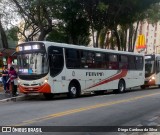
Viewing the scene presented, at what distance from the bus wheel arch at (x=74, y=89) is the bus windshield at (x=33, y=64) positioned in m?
2.43

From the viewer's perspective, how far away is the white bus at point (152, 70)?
31341mm

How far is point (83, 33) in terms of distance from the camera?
33.4 meters

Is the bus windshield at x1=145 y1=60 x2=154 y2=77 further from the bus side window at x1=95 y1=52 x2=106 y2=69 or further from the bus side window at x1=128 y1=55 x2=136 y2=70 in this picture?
the bus side window at x1=95 y1=52 x2=106 y2=69

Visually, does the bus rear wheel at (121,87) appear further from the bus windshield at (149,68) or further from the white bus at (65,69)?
the bus windshield at (149,68)

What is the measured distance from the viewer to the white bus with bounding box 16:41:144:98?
1834cm

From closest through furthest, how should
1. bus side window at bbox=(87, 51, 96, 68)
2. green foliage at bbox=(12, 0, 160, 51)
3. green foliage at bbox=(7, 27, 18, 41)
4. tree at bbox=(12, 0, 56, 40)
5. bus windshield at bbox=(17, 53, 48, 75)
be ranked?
bus windshield at bbox=(17, 53, 48, 75)
bus side window at bbox=(87, 51, 96, 68)
tree at bbox=(12, 0, 56, 40)
green foliage at bbox=(12, 0, 160, 51)
green foliage at bbox=(7, 27, 18, 41)

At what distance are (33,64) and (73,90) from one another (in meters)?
3.14

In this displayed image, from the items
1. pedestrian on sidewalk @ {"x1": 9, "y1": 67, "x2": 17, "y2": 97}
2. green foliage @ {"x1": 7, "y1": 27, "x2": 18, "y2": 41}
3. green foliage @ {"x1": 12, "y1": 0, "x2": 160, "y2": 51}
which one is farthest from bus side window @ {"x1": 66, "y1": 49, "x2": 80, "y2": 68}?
green foliage @ {"x1": 7, "y1": 27, "x2": 18, "y2": 41}

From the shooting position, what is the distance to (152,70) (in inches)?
1244

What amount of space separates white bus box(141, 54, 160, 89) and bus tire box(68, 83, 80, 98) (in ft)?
39.4

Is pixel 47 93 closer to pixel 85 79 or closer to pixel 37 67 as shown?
pixel 37 67

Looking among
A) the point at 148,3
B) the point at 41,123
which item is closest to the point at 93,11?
the point at 148,3

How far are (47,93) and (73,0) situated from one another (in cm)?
1041

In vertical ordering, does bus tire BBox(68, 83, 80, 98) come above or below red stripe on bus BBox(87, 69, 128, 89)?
below
